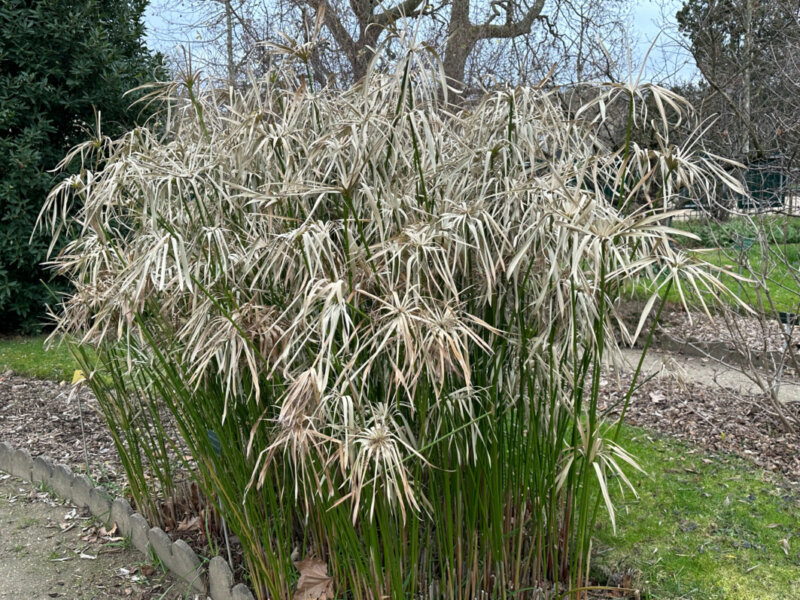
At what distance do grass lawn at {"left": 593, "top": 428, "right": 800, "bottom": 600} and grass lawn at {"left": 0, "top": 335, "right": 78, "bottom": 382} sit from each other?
425 cm

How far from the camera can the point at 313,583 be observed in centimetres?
219

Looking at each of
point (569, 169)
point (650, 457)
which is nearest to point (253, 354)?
point (569, 169)

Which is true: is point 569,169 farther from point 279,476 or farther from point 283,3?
point 283,3

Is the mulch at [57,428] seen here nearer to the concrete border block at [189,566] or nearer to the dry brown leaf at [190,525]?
the dry brown leaf at [190,525]

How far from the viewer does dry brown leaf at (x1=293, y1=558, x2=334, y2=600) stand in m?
2.17

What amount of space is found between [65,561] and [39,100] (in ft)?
17.0

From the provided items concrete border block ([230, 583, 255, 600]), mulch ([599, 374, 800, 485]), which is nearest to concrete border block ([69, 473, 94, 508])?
concrete border block ([230, 583, 255, 600])

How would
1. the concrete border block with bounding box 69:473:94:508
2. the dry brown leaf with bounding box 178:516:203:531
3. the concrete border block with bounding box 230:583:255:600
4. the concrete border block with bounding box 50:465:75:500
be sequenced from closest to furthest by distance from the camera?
the concrete border block with bounding box 230:583:255:600 < the dry brown leaf with bounding box 178:516:203:531 < the concrete border block with bounding box 69:473:94:508 < the concrete border block with bounding box 50:465:75:500

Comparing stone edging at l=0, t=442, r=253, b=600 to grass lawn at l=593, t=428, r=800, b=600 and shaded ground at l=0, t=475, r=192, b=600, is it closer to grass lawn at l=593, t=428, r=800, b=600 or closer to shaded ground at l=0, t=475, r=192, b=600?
shaded ground at l=0, t=475, r=192, b=600

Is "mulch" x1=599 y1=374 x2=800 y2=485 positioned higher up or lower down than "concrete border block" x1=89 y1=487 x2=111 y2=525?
higher up

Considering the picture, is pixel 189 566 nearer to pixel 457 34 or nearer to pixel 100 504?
pixel 100 504

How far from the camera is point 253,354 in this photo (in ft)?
6.32

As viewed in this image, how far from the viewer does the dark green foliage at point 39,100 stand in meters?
6.34

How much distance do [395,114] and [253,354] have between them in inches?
30.4
